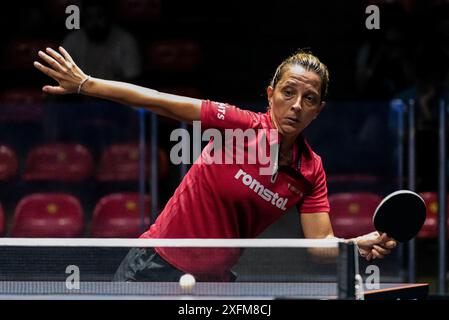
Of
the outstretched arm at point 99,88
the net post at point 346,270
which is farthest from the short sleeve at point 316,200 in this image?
the net post at point 346,270

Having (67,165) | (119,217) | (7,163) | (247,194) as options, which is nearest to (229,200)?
(247,194)

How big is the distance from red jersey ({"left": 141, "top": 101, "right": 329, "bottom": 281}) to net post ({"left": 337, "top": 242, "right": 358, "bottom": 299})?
65cm

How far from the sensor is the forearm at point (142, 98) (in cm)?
299

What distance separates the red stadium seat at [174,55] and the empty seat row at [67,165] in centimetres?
151

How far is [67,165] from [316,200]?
139 inches

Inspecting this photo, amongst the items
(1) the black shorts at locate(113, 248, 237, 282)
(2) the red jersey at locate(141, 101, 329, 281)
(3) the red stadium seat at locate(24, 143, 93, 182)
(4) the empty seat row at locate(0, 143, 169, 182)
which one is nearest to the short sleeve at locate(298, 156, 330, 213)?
(2) the red jersey at locate(141, 101, 329, 281)

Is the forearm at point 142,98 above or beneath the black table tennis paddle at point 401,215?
above

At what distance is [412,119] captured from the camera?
597cm

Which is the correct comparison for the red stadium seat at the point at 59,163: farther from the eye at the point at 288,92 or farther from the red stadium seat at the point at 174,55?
the eye at the point at 288,92

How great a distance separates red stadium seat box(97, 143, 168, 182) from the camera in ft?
20.4

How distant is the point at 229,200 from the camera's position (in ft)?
10.8

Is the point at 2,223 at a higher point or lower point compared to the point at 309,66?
lower

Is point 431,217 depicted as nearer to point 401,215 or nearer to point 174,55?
point 174,55

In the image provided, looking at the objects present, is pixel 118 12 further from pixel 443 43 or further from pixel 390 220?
pixel 390 220
